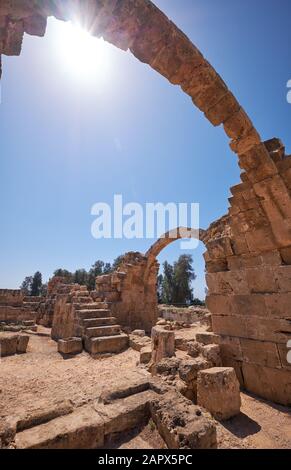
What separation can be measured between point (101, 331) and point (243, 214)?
5568 mm

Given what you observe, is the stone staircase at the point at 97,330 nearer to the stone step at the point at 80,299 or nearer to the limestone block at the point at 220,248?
the stone step at the point at 80,299

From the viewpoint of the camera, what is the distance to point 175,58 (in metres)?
3.47

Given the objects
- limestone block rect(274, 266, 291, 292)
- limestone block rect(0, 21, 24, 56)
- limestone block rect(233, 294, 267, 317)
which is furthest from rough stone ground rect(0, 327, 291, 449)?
limestone block rect(0, 21, 24, 56)

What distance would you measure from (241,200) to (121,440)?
13.0 ft

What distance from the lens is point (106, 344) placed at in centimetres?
677

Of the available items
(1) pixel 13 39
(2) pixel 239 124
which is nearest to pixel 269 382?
(2) pixel 239 124

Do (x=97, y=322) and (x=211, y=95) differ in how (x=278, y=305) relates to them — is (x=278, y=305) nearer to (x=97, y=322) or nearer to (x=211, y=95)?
(x=211, y=95)

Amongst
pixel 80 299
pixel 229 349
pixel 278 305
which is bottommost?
pixel 229 349

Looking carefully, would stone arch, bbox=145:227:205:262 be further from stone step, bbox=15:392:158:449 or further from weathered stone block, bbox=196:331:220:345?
stone step, bbox=15:392:158:449

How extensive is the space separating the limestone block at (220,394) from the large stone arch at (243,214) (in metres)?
0.92

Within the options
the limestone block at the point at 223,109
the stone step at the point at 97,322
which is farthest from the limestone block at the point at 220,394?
the stone step at the point at 97,322

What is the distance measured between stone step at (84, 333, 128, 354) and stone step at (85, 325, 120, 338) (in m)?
0.18

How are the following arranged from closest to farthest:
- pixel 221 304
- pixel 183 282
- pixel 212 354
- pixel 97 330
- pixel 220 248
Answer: pixel 212 354 → pixel 221 304 → pixel 220 248 → pixel 97 330 → pixel 183 282

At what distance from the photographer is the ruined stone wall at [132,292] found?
10844 mm
